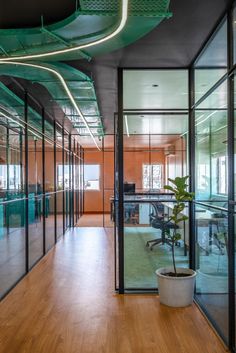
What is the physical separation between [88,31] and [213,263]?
8.76ft

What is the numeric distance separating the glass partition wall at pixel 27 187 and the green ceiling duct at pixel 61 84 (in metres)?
0.52

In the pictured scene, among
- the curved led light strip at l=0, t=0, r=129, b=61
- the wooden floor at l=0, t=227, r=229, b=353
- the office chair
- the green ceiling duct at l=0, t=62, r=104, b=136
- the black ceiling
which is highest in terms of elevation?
the black ceiling

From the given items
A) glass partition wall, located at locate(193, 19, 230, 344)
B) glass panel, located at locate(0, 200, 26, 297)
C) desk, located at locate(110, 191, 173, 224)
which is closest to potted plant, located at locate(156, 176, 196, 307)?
glass partition wall, located at locate(193, 19, 230, 344)

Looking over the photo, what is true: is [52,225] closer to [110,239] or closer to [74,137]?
[110,239]

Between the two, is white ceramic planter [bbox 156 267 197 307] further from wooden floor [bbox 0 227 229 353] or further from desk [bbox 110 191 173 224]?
desk [bbox 110 191 173 224]

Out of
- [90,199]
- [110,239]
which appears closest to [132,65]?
[110,239]

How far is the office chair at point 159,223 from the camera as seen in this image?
193 inches

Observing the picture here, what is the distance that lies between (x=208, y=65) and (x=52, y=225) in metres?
5.27

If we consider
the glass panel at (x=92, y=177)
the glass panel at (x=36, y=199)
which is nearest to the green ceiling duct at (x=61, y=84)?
the glass panel at (x=36, y=199)

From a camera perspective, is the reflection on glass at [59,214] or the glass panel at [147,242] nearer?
the glass panel at [147,242]

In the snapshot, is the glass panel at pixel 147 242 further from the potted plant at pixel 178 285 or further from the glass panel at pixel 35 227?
the glass panel at pixel 35 227

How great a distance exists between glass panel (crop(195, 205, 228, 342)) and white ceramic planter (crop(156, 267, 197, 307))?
0.60 feet

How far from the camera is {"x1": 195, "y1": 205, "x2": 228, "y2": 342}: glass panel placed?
3141 mm

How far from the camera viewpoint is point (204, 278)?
3961mm
